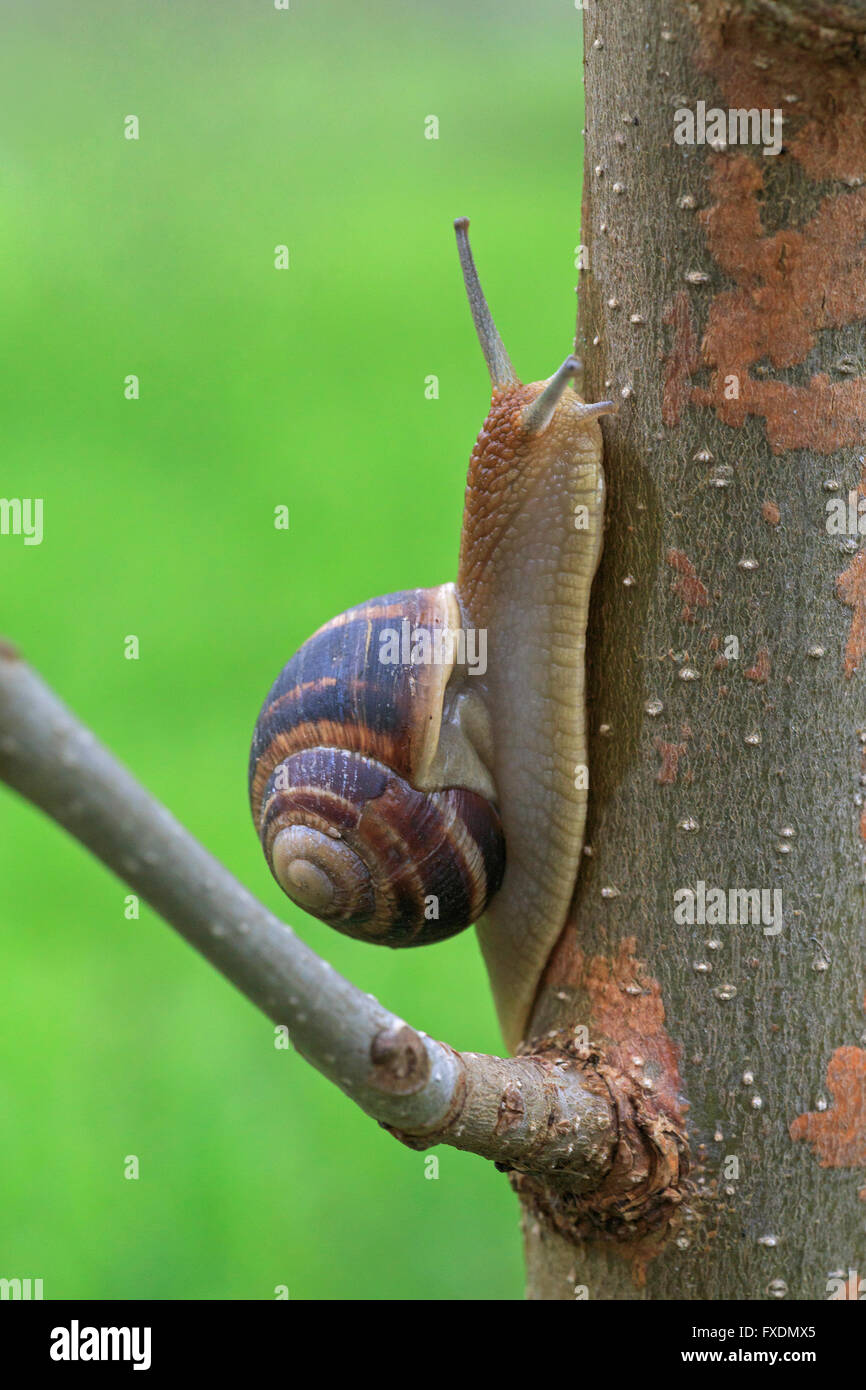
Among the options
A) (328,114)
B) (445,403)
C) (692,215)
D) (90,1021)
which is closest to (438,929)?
(692,215)

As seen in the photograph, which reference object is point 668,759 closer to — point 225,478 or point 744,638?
point 744,638

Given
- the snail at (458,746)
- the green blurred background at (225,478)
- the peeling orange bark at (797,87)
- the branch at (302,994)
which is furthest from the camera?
the green blurred background at (225,478)

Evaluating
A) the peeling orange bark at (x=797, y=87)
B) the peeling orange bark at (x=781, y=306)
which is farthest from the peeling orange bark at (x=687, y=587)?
the peeling orange bark at (x=797, y=87)

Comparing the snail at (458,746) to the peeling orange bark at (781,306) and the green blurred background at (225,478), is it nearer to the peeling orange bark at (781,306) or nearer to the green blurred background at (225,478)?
the peeling orange bark at (781,306)

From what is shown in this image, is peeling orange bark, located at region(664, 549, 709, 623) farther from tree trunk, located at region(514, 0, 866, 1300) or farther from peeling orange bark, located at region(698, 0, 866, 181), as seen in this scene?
peeling orange bark, located at region(698, 0, 866, 181)

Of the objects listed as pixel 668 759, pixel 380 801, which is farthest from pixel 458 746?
pixel 668 759

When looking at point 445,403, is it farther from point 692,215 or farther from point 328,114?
point 692,215
